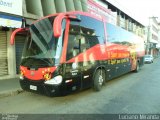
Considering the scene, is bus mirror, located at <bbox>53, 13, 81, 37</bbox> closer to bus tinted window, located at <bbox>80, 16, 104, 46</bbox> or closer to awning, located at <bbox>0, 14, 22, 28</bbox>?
bus tinted window, located at <bbox>80, 16, 104, 46</bbox>

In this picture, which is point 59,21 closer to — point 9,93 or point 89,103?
point 89,103

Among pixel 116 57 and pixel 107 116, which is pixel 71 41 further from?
pixel 116 57

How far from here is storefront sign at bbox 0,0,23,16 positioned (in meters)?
8.84

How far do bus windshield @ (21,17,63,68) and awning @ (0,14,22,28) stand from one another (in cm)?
221

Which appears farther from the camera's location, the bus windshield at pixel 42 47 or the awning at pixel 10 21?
the awning at pixel 10 21

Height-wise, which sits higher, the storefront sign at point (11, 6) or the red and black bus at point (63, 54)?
the storefront sign at point (11, 6)

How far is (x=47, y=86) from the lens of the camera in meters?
6.23

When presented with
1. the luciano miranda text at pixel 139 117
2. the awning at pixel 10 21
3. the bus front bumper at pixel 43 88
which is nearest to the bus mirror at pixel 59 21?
the bus front bumper at pixel 43 88

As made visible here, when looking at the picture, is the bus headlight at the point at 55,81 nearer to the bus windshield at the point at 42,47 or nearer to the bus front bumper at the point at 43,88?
the bus front bumper at the point at 43,88

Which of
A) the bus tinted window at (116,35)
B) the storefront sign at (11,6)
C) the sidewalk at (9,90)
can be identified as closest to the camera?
the sidewalk at (9,90)

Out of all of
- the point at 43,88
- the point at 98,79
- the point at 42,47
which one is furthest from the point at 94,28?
the point at 43,88

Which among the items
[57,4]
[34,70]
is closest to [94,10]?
[57,4]

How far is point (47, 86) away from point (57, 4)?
30.5 ft

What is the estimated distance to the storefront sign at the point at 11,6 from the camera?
8.84 m
